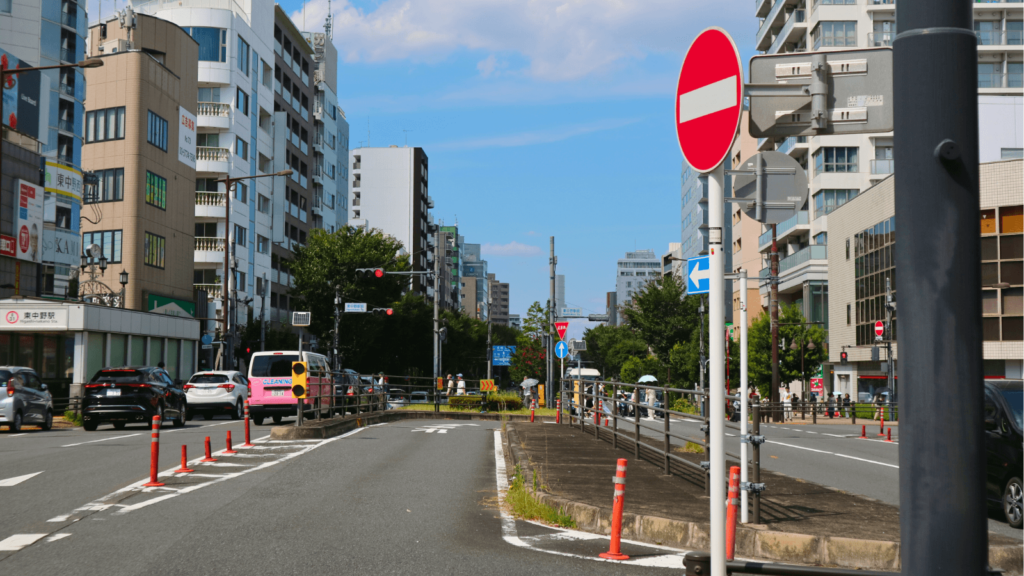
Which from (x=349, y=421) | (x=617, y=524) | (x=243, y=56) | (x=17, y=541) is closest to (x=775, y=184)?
(x=617, y=524)

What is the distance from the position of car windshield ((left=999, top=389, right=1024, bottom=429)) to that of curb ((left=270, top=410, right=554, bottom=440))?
13151 mm

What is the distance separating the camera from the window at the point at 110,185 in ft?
172

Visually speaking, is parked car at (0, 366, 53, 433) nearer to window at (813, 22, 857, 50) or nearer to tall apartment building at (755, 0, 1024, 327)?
tall apartment building at (755, 0, 1024, 327)

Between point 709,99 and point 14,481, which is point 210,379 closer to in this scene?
point 14,481

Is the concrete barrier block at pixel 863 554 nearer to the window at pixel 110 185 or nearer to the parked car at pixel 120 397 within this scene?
the parked car at pixel 120 397

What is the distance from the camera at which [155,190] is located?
54594 millimetres

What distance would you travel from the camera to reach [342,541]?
8.31 meters

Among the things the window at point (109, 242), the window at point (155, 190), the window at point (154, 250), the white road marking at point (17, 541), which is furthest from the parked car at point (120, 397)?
the window at point (155, 190)

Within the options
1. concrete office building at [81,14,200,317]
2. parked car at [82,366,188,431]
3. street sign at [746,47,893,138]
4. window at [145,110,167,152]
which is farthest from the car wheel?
window at [145,110,167,152]

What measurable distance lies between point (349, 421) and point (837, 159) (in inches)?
2007

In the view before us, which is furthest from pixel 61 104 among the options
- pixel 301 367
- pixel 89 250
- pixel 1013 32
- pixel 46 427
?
pixel 1013 32

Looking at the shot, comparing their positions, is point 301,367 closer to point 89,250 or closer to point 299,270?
point 89,250

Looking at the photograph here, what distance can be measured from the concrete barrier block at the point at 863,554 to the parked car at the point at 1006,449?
Result: 4.00m

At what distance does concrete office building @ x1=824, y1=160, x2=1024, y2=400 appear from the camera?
154ft
